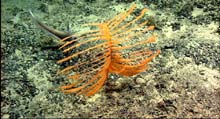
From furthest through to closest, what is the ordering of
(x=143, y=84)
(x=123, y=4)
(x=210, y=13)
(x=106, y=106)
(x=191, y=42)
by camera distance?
1. (x=123, y=4)
2. (x=210, y=13)
3. (x=191, y=42)
4. (x=143, y=84)
5. (x=106, y=106)

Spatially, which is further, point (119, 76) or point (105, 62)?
point (119, 76)

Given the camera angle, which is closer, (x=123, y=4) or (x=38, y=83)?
(x=38, y=83)

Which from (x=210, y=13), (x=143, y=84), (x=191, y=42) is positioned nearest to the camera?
(x=143, y=84)

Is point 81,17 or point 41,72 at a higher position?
point 81,17

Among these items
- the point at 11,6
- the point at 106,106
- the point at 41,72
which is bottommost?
the point at 106,106

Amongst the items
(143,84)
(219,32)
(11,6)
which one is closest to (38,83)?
(143,84)

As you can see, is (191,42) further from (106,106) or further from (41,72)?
(41,72)

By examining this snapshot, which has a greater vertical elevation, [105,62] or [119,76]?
[105,62]
